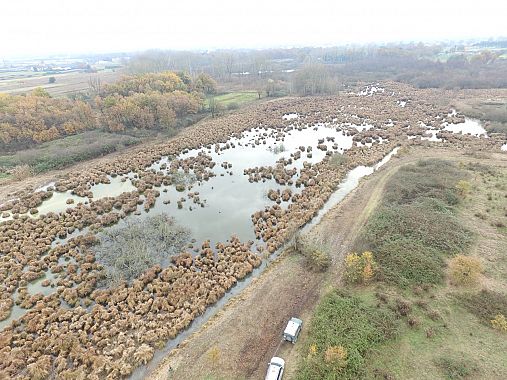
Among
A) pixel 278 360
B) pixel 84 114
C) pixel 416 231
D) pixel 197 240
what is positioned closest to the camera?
pixel 278 360

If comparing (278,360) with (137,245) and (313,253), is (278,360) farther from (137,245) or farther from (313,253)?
(137,245)

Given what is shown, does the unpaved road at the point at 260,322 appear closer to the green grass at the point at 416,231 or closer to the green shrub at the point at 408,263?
the green grass at the point at 416,231

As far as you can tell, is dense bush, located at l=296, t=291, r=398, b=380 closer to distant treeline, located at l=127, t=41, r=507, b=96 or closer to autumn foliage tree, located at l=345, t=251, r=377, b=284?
autumn foliage tree, located at l=345, t=251, r=377, b=284

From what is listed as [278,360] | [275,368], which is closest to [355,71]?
[278,360]

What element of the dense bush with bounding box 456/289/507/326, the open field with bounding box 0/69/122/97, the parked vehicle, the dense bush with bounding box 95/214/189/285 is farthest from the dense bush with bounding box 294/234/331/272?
the open field with bounding box 0/69/122/97

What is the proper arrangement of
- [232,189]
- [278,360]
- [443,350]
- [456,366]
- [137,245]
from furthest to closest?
[232,189], [137,245], [443,350], [278,360], [456,366]
